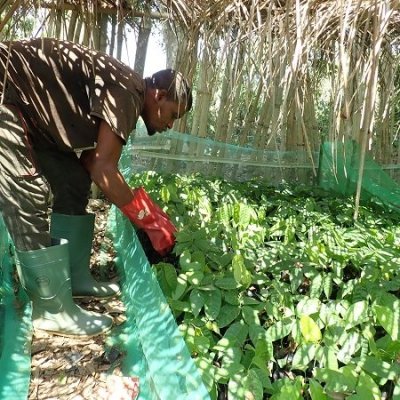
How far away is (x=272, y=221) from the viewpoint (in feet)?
7.97

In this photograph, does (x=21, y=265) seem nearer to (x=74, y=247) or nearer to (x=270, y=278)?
(x=74, y=247)

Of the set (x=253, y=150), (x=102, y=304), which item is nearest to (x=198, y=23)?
(x=102, y=304)

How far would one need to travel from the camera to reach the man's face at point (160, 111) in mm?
1764

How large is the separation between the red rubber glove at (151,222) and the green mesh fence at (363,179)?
172 centimetres

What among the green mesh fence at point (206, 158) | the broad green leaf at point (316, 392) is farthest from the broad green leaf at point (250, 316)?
the green mesh fence at point (206, 158)

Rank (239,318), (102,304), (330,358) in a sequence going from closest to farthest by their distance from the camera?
1. (330,358)
2. (239,318)
3. (102,304)

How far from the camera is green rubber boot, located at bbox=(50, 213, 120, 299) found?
2.01m

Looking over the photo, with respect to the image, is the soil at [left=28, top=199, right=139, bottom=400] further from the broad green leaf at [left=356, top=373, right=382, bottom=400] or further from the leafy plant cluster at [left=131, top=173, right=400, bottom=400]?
the broad green leaf at [left=356, top=373, right=382, bottom=400]

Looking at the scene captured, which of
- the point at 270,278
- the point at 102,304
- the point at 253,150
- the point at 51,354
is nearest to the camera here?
the point at 51,354

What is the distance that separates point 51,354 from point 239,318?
0.68m

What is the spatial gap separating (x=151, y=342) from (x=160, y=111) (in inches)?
34.5

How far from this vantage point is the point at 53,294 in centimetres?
170

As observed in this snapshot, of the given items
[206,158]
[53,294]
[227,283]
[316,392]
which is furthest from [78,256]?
[206,158]

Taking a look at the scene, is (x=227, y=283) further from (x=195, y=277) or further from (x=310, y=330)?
(x=310, y=330)
